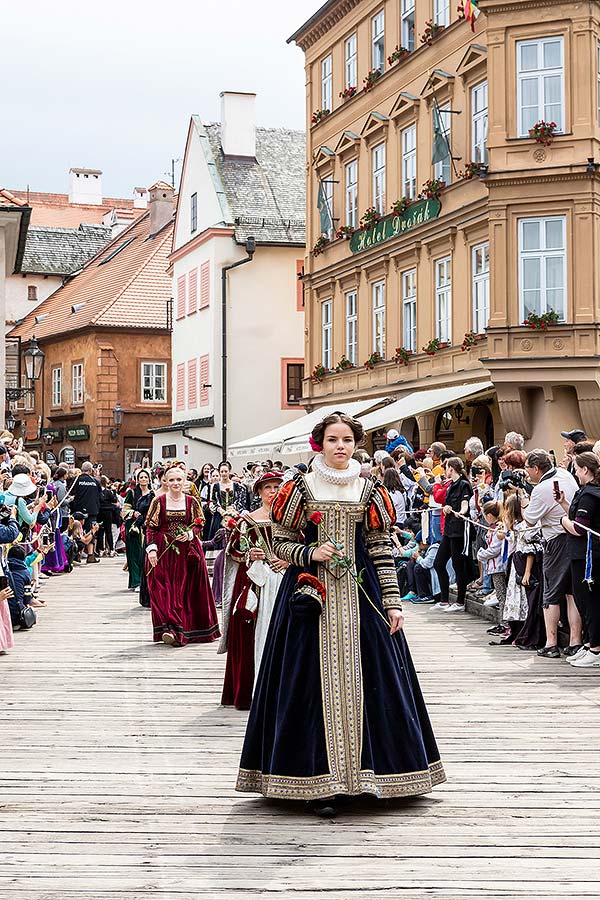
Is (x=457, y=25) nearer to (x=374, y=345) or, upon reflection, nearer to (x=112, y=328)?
(x=374, y=345)

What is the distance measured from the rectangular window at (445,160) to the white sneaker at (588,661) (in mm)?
16234

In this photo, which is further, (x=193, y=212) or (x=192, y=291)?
(x=193, y=212)

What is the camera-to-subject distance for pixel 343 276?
33094 millimetres

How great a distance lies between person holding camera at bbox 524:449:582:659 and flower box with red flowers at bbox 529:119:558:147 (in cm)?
1233

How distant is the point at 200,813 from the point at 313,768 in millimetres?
639

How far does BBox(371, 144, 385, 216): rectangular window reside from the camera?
30812mm

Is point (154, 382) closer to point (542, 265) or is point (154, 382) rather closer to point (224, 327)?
point (224, 327)

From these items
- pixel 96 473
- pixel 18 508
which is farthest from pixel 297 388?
pixel 18 508

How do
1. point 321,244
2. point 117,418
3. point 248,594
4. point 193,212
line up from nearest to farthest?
point 248,594 < point 321,244 < point 193,212 < point 117,418

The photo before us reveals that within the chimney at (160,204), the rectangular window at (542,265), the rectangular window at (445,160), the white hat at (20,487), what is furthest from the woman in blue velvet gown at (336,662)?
the chimney at (160,204)

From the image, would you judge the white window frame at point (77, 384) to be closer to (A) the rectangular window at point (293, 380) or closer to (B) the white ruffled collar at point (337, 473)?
(A) the rectangular window at point (293, 380)

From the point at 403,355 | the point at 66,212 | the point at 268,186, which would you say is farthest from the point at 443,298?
the point at 66,212

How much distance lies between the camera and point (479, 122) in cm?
2564

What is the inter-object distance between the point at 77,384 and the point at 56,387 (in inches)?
97.3
